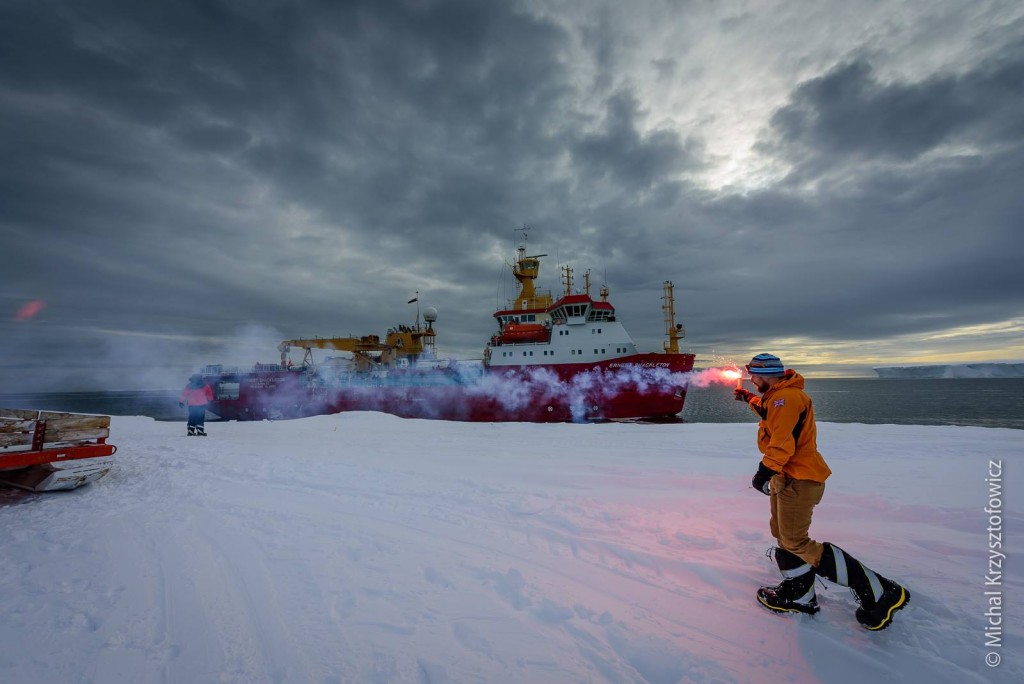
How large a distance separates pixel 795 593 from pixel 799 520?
0.52m

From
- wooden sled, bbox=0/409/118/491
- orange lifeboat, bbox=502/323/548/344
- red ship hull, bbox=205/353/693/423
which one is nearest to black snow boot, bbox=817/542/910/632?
wooden sled, bbox=0/409/118/491

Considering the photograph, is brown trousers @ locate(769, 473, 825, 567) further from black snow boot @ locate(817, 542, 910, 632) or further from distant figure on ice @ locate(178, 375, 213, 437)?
distant figure on ice @ locate(178, 375, 213, 437)

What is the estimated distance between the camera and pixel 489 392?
2372 centimetres

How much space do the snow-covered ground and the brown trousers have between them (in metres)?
0.48

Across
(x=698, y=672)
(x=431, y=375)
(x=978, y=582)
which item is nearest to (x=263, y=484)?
(x=698, y=672)

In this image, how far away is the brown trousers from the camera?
2.95m

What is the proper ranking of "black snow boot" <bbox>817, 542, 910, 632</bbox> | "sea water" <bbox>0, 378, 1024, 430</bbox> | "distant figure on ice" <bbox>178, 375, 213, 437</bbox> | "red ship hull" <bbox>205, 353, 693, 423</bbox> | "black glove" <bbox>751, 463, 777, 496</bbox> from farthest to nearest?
"sea water" <bbox>0, 378, 1024, 430</bbox> < "red ship hull" <bbox>205, 353, 693, 423</bbox> < "distant figure on ice" <bbox>178, 375, 213, 437</bbox> < "black glove" <bbox>751, 463, 777, 496</bbox> < "black snow boot" <bbox>817, 542, 910, 632</bbox>

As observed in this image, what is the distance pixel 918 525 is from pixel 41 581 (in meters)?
8.43

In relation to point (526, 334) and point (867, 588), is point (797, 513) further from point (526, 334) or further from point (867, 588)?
point (526, 334)

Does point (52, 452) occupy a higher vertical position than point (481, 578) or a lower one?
higher

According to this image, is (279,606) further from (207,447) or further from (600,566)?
(207,447)

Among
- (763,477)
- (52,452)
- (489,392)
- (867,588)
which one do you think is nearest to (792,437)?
(763,477)

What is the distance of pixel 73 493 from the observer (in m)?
5.76

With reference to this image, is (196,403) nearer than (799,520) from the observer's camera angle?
No
